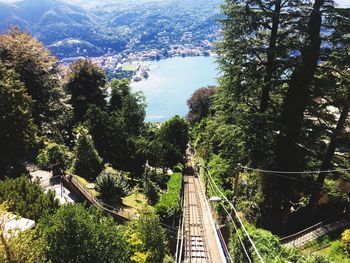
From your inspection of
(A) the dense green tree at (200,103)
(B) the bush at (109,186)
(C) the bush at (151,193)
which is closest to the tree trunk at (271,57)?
(B) the bush at (109,186)

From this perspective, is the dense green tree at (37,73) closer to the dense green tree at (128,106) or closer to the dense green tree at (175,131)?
the dense green tree at (128,106)

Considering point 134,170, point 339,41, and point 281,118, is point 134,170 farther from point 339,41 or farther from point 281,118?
point 339,41

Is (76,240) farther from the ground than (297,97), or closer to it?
closer to it

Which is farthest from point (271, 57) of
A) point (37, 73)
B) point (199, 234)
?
point (37, 73)

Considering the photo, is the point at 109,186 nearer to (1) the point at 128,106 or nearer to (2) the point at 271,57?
(2) the point at 271,57

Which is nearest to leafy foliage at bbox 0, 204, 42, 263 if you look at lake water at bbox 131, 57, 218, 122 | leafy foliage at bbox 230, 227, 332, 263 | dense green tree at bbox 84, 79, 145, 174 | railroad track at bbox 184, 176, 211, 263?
leafy foliage at bbox 230, 227, 332, 263

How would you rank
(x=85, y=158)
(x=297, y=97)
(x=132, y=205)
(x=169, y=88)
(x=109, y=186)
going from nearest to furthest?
(x=297, y=97), (x=109, y=186), (x=132, y=205), (x=85, y=158), (x=169, y=88)

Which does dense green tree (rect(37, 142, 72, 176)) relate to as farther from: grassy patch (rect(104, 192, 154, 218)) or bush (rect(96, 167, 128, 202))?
grassy patch (rect(104, 192, 154, 218))
